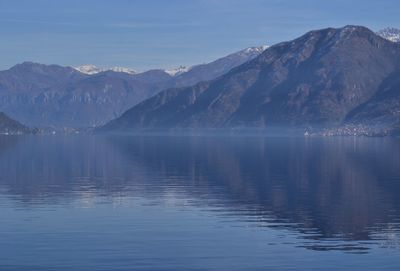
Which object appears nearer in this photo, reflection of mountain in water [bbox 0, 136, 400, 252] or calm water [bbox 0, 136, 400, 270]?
calm water [bbox 0, 136, 400, 270]

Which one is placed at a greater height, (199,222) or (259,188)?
(259,188)

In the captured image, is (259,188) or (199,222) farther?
(259,188)

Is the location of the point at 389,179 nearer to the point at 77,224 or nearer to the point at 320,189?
the point at 320,189

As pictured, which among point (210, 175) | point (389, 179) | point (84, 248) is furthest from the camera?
point (210, 175)

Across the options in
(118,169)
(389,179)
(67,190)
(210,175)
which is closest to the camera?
(67,190)

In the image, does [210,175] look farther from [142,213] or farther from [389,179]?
[142,213]

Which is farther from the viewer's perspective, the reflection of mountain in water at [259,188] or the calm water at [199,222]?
the reflection of mountain in water at [259,188]

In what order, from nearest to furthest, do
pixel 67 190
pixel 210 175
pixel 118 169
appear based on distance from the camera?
pixel 67 190 → pixel 210 175 → pixel 118 169

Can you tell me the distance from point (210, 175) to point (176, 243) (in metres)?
82.2

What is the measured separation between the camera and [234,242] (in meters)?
79.2

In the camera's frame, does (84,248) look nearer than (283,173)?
Yes

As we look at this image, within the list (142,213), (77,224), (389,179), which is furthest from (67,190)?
(389,179)

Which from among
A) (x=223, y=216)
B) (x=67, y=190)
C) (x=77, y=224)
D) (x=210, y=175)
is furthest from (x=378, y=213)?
(x=210, y=175)

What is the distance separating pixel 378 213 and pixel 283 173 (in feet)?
225
